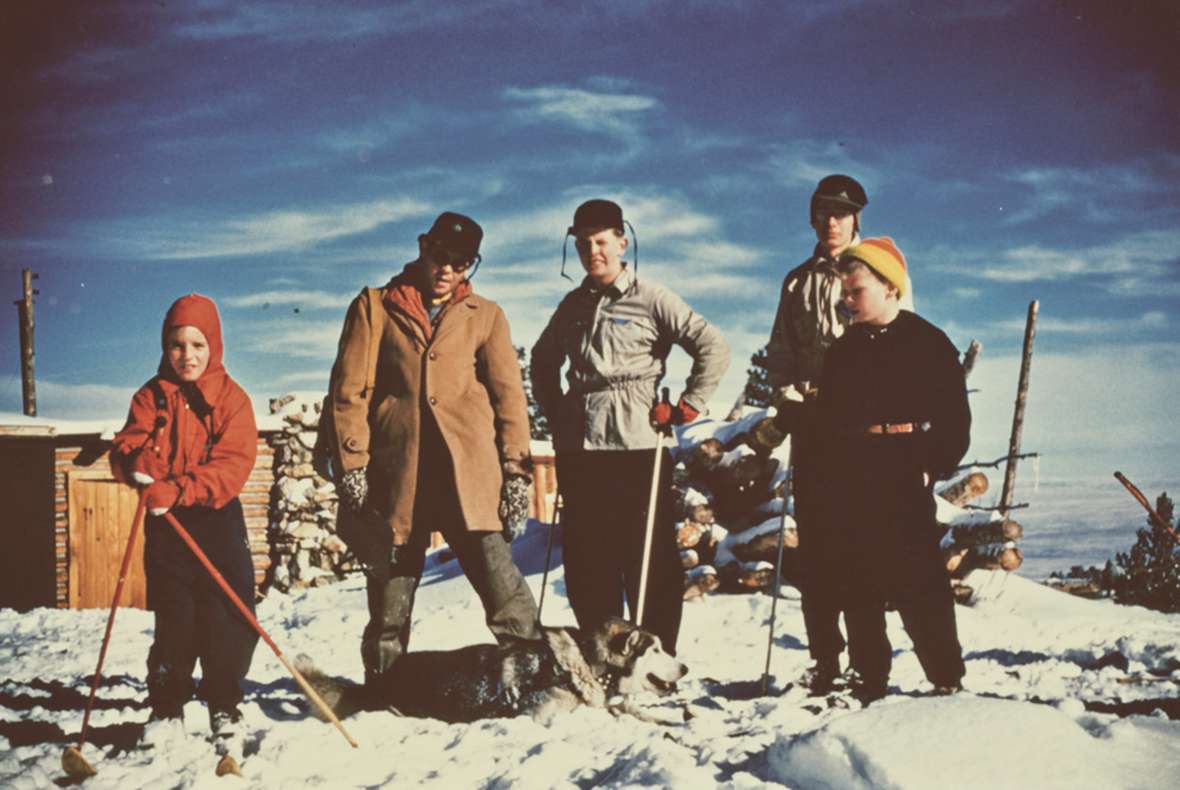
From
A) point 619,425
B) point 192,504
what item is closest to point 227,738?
point 192,504

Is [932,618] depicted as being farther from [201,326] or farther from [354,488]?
[201,326]

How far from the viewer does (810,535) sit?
3.93 metres

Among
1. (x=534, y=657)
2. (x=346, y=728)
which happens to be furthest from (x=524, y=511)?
(x=346, y=728)

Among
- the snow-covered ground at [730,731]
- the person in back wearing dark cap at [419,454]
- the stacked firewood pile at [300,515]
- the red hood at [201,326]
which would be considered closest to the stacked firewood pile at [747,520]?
the snow-covered ground at [730,731]

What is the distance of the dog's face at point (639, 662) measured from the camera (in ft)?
12.9

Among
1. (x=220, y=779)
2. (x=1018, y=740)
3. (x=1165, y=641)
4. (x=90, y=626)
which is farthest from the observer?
(x=90, y=626)

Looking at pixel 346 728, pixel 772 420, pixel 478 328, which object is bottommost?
pixel 346 728

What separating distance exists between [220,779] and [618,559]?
84.9 inches

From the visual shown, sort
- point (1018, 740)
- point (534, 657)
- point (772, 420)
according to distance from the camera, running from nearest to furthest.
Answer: point (1018, 740) → point (534, 657) → point (772, 420)

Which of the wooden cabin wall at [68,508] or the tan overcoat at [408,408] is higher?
the tan overcoat at [408,408]

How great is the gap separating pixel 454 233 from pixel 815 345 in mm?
1970

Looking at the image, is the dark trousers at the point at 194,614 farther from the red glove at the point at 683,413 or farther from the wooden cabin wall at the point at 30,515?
the wooden cabin wall at the point at 30,515

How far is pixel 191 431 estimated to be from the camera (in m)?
3.57

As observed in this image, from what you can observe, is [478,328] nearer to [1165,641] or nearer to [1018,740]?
[1018,740]
